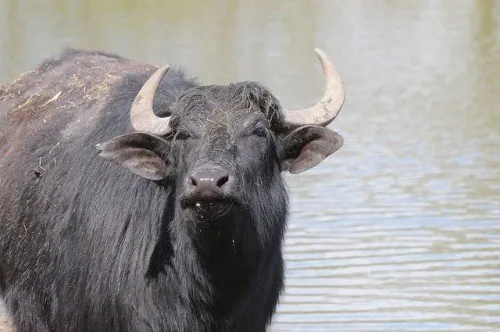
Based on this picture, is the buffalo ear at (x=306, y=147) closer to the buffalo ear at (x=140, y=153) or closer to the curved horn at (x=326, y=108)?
the curved horn at (x=326, y=108)

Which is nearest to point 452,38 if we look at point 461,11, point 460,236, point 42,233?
point 461,11

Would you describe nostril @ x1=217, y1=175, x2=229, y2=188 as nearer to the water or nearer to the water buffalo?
the water buffalo

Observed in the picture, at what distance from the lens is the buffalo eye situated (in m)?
6.07

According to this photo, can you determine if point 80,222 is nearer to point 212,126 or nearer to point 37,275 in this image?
point 37,275

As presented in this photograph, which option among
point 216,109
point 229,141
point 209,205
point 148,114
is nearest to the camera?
point 209,205

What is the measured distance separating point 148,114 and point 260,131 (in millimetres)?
679

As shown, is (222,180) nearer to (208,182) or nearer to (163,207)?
(208,182)

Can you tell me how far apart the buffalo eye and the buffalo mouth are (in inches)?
23.3

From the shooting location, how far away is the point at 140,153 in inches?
243

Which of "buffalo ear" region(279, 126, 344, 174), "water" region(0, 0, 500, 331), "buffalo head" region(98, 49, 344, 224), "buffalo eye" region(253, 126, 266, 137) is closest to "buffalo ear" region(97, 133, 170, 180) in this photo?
"buffalo head" region(98, 49, 344, 224)

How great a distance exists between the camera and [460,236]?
36.9ft

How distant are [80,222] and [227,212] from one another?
4.94 ft

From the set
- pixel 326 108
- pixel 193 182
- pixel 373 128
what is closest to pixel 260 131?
pixel 326 108

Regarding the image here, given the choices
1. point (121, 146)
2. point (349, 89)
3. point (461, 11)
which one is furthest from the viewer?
point (461, 11)
